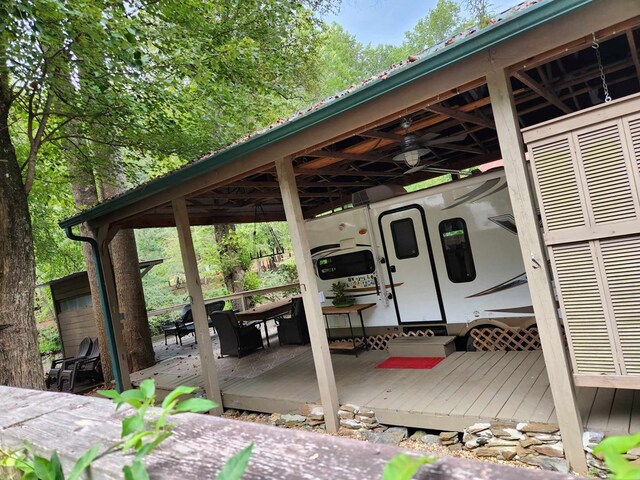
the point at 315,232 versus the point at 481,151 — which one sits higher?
the point at 481,151

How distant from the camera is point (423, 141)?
490 centimetres

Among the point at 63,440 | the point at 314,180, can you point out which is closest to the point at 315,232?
the point at 314,180

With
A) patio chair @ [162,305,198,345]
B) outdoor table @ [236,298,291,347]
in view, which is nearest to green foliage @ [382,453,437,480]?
outdoor table @ [236,298,291,347]

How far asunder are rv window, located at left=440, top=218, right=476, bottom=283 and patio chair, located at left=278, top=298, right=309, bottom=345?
301 centimetres

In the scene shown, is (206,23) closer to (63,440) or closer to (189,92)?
(189,92)

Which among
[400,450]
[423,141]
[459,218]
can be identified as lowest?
[400,450]

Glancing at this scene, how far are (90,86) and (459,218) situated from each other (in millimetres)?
5237

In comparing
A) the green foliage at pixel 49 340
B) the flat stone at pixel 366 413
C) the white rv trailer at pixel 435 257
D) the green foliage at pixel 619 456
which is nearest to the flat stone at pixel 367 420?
the flat stone at pixel 366 413

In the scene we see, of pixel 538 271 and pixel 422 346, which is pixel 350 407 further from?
pixel 538 271

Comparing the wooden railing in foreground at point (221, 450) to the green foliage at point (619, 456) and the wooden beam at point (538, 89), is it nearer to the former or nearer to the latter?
the green foliage at point (619, 456)

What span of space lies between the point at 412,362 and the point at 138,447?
16.6 ft

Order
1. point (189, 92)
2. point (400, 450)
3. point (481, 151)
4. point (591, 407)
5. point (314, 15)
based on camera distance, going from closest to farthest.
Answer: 1. point (400, 450)
2. point (591, 407)
3. point (481, 151)
4. point (189, 92)
5. point (314, 15)

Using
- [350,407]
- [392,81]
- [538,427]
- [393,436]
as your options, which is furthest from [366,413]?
[392,81]

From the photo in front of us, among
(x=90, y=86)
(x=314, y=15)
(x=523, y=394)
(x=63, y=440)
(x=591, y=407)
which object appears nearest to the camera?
(x=63, y=440)
